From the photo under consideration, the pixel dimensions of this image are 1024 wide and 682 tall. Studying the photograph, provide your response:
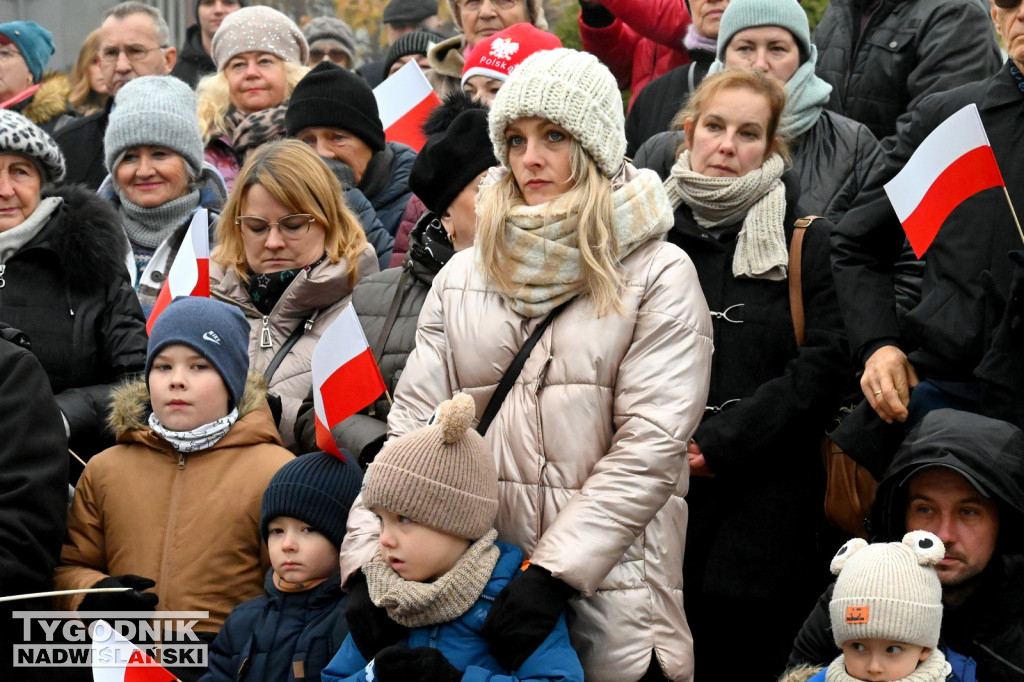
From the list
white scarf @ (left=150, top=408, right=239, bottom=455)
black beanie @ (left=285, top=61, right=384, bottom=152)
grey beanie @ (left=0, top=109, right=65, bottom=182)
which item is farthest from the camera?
black beanie @ (left=285, top=61, right=384, bottom=152)

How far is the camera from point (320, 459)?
5176 millimetres

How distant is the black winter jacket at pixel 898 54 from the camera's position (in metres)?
6.80

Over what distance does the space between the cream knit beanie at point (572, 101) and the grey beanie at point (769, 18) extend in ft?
6.18

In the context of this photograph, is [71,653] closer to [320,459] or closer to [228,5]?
[320,459]

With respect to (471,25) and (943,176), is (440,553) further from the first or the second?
(471,25)

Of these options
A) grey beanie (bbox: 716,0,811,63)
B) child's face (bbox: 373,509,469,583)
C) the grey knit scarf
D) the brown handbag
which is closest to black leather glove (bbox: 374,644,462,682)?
child's face (bbox: 373,509,469,583)

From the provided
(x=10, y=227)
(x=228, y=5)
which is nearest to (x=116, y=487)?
(x=10, y=227)

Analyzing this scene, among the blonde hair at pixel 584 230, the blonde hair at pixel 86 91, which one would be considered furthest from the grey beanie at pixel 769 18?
the blonde hair at pixel 86 91

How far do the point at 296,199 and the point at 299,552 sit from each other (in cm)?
171

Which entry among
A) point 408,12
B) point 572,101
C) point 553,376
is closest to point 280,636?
point 553,376

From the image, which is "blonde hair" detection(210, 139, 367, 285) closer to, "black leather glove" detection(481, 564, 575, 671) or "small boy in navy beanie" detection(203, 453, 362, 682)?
"small boy in navy beanie" detection(203, 453, 362, 682)

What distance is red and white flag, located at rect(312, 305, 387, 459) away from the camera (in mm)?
5199

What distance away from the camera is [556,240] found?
4.53 meters

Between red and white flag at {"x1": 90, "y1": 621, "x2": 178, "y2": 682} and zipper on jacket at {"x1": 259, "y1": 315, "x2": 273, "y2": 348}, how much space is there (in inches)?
57.4
